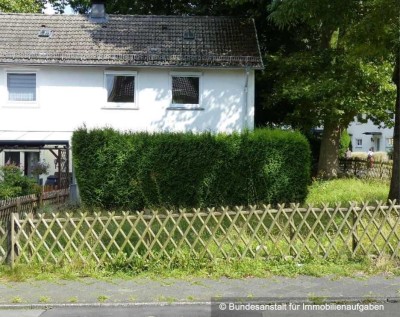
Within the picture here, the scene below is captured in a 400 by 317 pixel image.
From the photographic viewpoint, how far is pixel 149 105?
21.6 m

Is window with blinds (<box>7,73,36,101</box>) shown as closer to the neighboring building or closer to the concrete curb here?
the concrete curb

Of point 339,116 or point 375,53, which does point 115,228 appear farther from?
point 339,116

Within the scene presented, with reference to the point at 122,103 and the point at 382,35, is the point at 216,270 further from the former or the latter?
the point at 122,103

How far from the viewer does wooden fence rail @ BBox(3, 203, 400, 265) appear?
29.0ft

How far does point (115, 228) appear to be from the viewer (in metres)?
9.11

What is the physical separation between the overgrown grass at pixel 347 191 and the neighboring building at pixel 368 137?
1612 inches

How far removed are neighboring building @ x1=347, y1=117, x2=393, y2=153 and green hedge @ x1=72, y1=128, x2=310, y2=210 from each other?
153 feet

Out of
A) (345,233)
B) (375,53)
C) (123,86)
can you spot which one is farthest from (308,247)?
(123,86)

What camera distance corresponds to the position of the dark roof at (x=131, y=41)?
69.9 feet

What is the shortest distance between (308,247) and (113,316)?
3980 mm

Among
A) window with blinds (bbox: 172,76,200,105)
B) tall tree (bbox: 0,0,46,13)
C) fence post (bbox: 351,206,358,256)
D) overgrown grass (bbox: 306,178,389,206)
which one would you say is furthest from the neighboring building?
fence post (bbox: 351,206,358,256)

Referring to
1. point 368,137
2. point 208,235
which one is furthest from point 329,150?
point 368,137

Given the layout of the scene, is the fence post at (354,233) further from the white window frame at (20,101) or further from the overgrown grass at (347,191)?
the white window frame at (20,101)

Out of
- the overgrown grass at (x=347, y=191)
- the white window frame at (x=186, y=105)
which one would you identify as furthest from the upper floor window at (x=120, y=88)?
the overgrown grass at (x=347, y=191)
